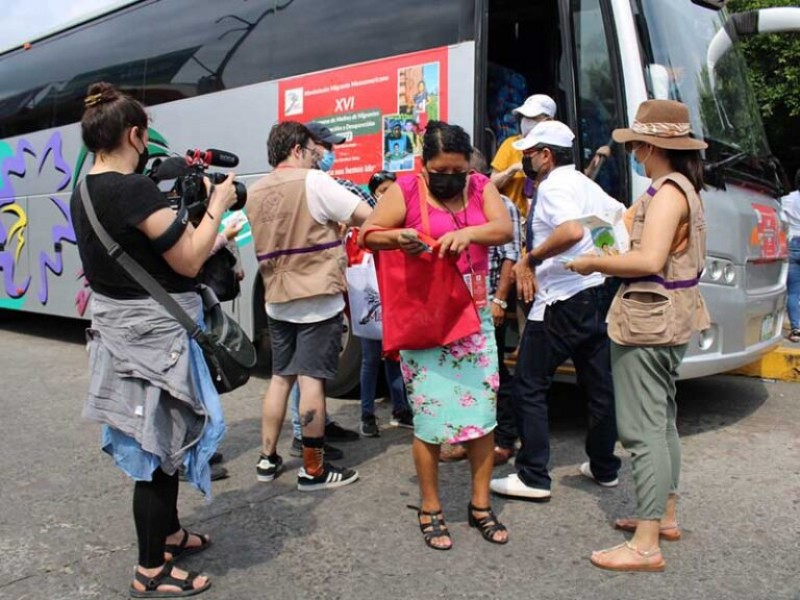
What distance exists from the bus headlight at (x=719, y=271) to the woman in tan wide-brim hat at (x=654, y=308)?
1589 millimetres

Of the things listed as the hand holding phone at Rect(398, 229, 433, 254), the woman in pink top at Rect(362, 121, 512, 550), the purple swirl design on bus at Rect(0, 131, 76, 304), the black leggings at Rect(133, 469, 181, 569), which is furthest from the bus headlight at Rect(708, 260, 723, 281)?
the purple swirl design on bus at Rect(0, 131, 76, 304)

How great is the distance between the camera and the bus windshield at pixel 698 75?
15.5 feet

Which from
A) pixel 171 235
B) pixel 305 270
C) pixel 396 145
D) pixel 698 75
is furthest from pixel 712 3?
pixel 171 235

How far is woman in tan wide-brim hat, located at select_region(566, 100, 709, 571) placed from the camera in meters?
3.01

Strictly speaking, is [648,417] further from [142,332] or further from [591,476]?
[142,332]

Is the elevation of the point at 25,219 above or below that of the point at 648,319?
above

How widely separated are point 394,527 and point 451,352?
0.89 m

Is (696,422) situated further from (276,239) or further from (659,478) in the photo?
(276,239)

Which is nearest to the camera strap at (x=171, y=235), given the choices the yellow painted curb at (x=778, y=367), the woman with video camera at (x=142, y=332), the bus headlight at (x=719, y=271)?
the woman with video camera at (x=142, y=332)

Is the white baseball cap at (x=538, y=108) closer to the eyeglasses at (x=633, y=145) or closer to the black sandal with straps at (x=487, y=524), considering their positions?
the eyeglasses at (x=633, y=145)

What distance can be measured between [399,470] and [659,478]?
169 centimetres

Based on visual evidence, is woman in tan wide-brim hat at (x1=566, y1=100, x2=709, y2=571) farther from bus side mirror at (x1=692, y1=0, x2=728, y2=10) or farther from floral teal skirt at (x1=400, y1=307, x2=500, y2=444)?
bus side mirror at (x1=692, y1=0, x2=728, y2=10)

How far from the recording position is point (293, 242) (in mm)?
4082

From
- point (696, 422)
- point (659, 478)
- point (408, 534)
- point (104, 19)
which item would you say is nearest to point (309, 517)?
point (408, 534)
